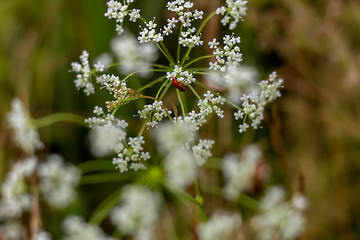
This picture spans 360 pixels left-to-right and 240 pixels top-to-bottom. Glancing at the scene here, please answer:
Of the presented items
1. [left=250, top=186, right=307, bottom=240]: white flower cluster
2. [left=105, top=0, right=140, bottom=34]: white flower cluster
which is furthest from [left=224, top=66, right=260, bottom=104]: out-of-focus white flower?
[left=250, top=186, right=307, bottom=240]: white flower cluster

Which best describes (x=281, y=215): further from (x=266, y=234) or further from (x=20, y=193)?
(x=20, y=193)

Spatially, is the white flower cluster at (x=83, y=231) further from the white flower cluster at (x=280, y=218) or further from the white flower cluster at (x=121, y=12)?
the white flower cluster at (x=121, y=12)

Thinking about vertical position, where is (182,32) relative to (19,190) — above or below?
below

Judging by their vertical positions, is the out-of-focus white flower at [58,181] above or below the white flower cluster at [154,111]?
above

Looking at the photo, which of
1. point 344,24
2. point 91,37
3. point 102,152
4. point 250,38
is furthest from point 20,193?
point 344,24

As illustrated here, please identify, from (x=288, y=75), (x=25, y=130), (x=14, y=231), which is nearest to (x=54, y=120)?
(x=25, y=130)

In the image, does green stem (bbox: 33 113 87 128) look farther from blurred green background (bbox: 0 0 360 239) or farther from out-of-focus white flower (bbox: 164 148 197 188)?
out-of-focus white flower (bbox: 164 148 197 188)

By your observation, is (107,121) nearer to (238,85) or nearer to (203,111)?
(203,111)

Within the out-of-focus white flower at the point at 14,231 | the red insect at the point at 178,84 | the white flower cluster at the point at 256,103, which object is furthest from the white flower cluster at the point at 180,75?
the out-of-focus white flower at the point at 14,231
